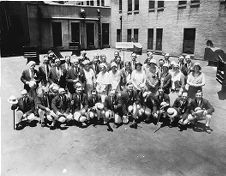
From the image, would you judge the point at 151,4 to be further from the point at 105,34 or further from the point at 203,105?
→ the point at 203,105

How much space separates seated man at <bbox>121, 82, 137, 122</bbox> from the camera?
820 cm

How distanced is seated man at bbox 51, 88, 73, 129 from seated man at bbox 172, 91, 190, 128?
3.76 meters

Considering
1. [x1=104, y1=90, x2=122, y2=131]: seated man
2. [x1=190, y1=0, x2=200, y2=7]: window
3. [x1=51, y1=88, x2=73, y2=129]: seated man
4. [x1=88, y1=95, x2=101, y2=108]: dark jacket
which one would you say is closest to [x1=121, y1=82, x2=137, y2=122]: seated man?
[x1=104, y1=90, x2=122, y2=131]: seated man

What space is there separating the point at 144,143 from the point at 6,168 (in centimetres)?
387

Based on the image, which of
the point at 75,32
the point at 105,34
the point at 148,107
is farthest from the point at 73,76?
the point at 105,34

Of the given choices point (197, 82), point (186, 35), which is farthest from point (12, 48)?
point (197, 82)

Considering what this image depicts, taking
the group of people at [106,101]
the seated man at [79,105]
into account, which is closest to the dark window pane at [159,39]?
the group of people at [106,101]

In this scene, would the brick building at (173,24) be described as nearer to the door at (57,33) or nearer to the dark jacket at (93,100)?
the door at (57,33)

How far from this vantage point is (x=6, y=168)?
5.69 m

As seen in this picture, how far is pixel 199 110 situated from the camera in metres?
7.52

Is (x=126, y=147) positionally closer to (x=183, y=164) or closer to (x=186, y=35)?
(x=183, y=164)

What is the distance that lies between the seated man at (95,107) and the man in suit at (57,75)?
2.04m

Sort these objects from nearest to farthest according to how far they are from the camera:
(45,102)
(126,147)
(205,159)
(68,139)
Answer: (205,159) < (126,147) < (68,139) < (45,102)

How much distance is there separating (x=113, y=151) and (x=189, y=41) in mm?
17016
